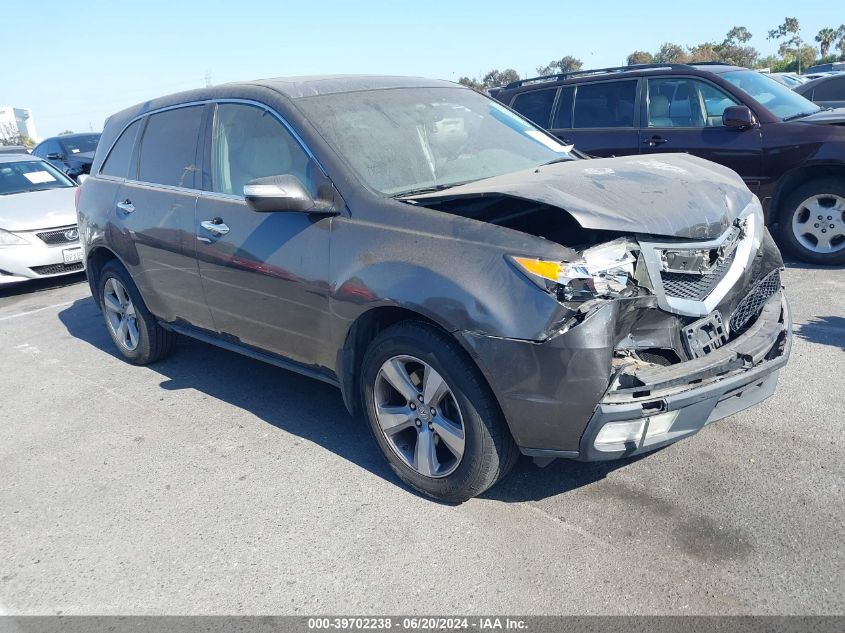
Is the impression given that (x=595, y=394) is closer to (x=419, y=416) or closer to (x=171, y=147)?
(x=419, y=416)

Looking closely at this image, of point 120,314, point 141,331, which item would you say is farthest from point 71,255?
point 141,331

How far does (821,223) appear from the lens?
6.91 meters

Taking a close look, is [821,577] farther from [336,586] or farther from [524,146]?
[524,146]

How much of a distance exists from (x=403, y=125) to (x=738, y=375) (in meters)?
2.15

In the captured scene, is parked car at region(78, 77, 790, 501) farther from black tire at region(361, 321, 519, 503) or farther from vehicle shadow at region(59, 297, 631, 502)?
vehicle shadow at region(59, 297, 631, 502)

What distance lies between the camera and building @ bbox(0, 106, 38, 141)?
Result: 85.2 metres

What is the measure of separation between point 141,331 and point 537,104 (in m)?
5.12

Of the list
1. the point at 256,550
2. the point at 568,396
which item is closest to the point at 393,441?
the point at 256,550

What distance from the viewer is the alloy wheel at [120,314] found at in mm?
5594

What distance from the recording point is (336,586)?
296 cm

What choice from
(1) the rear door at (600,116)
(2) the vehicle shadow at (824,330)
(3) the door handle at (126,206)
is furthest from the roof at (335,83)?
(1) the rear door at (600,116)

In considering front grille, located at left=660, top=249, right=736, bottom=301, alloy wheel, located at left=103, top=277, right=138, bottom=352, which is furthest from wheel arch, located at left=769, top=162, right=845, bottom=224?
alloy wheel, located at left=103, top=277, right=138, bottom=352

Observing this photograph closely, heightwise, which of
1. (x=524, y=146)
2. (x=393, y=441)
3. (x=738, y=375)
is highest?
(x=524, y=146)

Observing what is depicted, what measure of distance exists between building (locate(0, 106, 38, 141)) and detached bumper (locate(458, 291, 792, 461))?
89.4m
